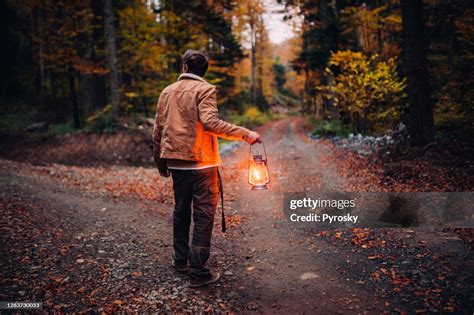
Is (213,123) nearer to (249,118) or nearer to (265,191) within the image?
(265,191)

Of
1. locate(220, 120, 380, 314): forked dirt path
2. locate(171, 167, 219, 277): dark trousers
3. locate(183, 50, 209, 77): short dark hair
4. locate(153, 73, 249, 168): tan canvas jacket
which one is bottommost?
locate(220, 120, 380, 314): forked dirt path

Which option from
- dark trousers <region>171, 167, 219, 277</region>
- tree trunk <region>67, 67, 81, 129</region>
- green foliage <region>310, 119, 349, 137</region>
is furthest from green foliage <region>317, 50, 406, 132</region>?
tree trunk <region>67, 67, 81, 129</region>

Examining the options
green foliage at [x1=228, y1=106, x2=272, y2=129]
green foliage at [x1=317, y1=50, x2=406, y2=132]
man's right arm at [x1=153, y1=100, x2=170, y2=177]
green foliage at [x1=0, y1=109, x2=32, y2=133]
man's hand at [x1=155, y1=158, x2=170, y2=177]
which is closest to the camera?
man's right arm at [x1=153, y1=100, x2=170, y2=177]

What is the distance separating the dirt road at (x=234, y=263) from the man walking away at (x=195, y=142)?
0.62 metres

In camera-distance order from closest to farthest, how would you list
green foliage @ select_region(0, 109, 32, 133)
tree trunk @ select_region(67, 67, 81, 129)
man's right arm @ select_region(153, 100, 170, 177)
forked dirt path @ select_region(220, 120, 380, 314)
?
forked dirt path @ select_region(220, 120, 380, 314) → man's right arm @ select_region(153, 100, 170, 177) → tree trunk @ select_region(67, 67, 81, 129) → green foliage @ select_region(0, 109, 32, 133)

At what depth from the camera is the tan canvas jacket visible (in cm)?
373

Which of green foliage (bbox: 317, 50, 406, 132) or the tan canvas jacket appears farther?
green foliage (bbox: 317, 50, 406, 132)

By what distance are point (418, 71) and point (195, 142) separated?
299 inches

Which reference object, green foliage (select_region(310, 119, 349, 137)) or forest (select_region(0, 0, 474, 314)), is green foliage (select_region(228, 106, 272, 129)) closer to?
forest (select_region(0, 0, 474, 314))

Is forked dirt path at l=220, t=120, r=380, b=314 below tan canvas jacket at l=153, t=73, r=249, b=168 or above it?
below

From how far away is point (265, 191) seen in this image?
8484 millimetres

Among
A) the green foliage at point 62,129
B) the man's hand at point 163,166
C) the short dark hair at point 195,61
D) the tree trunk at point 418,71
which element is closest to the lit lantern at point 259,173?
the man's hand at point 163,166

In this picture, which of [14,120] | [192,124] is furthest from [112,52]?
[192,124]

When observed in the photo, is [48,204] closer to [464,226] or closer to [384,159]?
[464,226]
